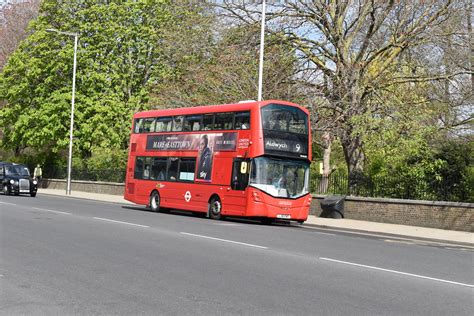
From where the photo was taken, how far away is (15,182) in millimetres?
35562

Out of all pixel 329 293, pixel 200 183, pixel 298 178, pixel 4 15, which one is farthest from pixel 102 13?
pixel 329 293

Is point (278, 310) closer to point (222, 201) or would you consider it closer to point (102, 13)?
point (222, 201)

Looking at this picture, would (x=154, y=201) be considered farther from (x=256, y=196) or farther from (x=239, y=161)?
(x=256, y=196)

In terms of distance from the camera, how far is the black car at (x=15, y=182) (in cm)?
3563

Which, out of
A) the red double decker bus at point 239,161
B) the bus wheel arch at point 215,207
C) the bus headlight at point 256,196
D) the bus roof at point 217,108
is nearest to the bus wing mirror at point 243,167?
the red double decker bus at point 239,161

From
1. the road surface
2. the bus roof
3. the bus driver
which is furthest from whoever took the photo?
the bus driver

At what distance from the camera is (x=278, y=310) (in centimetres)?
771

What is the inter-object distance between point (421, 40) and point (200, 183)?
1110 centimetres

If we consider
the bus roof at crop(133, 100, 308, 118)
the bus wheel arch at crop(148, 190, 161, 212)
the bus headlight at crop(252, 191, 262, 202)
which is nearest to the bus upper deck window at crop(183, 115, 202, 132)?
the bus roof at crop(133, 100, 308, 118)

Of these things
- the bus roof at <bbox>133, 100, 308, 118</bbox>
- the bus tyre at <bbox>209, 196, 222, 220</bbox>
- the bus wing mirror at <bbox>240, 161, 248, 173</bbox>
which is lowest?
the bus tyre at <bbox>209, 196, 222, 220</bbox>

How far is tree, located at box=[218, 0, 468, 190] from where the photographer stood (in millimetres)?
28734

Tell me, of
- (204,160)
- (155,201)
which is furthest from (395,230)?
(155,201)

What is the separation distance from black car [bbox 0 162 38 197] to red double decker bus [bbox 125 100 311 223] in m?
10.7

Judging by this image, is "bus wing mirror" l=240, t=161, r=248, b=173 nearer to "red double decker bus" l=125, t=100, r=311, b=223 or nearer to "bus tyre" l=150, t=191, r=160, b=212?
"red double decker bus" l=125, t=100, r=311, b=223
